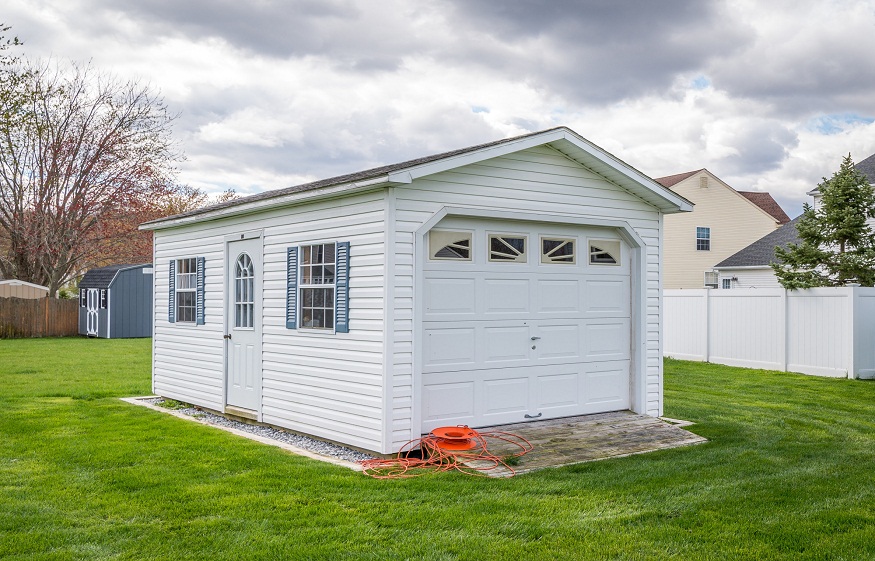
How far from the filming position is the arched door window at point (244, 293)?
9430mm

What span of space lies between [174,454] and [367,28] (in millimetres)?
6332

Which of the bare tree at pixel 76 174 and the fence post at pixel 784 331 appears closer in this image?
the fence post at pixel 784 331

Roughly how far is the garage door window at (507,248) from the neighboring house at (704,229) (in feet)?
70.7

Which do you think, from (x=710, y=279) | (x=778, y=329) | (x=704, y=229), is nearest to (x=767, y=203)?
(x=704, y=229)

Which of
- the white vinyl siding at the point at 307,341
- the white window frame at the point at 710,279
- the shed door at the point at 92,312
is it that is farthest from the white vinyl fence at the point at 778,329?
the shed door at the point at 92,312

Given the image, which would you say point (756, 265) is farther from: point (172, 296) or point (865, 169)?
point (172, 296)

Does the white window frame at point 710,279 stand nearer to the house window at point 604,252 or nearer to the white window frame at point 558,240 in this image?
the house window at point 604,252

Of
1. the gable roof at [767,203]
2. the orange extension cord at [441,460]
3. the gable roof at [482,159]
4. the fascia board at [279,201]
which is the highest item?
the gable roof at [767,203]

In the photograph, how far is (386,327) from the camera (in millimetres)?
7152

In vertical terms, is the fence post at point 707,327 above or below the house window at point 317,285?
below

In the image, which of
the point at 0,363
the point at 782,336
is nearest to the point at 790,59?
the point at 782,336

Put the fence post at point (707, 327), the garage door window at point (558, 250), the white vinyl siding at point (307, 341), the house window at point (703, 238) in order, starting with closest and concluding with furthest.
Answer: the white vinyl siding at point (307, 341) < the garage door window at point (558, 250) < the fence post at point (707, 327) < the house window at point (703, 238)

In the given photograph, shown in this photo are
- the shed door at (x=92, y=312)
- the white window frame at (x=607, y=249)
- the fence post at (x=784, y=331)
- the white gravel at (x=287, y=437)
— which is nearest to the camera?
the white gravel at (x=287, y=437)

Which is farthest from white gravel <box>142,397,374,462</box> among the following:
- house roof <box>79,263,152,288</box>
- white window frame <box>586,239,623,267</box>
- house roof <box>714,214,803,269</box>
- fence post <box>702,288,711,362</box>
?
house roof <box>714,214,803,269</box>
